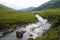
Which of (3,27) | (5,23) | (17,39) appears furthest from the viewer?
(5,23)

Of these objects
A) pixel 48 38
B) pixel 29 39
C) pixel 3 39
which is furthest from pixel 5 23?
pixel 48 38

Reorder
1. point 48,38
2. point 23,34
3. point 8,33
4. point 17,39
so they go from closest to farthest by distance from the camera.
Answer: point 48,38
point 17,39
point 23,34
point 8,33

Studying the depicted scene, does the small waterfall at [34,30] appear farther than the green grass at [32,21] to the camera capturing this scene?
Yes

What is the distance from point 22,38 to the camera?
223 feet

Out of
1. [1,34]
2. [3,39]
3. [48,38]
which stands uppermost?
[1,34]

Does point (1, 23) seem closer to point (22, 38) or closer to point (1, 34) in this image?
point (1, 34)

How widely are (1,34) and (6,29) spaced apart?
256 inches

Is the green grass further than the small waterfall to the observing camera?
No

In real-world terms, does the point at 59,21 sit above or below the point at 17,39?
above

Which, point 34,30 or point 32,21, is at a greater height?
point 32,21

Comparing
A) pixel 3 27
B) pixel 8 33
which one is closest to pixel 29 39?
pixel 8 33

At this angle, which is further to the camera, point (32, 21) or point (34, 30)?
point (32, 21)

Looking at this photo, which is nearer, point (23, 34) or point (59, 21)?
point (23, 34)

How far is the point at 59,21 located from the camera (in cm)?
9031
